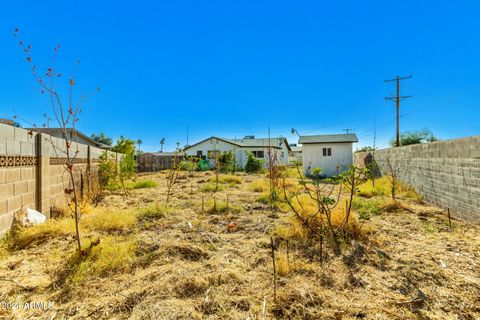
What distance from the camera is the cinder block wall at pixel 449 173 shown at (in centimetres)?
437

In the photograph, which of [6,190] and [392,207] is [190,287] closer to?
[6,190]

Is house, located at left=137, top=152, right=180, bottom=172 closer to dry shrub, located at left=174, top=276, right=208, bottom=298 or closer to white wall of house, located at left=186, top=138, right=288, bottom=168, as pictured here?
white wall of house, located at left=186, top=138, right=288, bottom=168

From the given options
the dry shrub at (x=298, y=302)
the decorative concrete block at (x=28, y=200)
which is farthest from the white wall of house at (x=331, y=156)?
the decorative concrete block at (x=28, y=200)

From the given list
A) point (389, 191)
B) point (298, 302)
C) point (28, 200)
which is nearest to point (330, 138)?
point (389, 191)

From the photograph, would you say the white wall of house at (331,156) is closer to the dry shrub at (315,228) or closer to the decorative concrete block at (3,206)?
the dry shrub at (315,228)

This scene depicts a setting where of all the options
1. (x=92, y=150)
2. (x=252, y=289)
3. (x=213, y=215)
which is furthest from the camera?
(x=92, y=150)

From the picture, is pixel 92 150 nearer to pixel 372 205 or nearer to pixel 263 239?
pixel 263 239

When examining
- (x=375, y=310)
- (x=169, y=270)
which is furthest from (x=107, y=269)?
(x=375, y=310)

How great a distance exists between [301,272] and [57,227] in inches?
156

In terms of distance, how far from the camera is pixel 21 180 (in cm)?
369

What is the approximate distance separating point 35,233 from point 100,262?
1.67 meters

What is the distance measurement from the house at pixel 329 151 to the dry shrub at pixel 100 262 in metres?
15.2

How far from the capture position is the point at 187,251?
3.15 metres

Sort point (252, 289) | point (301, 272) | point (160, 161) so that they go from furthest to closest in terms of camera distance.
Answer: point (160, 161) → point (301, 272) → point (252, 289)
